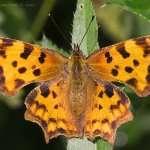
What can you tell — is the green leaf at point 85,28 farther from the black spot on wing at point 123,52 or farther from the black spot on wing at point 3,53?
the black spot on wing at point 3,53

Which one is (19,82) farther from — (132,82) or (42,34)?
(42,34)

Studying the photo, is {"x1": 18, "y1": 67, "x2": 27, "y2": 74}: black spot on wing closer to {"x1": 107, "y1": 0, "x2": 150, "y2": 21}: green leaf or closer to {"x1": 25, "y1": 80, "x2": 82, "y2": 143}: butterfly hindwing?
{"x1": 25, "y1": 80, "x2": 82, "y2": 143}: butterfly hindwing

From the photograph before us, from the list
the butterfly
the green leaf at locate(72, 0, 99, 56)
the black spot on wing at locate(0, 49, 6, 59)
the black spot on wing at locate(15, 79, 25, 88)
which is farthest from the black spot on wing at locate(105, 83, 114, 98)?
the black spot on wing at locate(0, 49, 6, 59)

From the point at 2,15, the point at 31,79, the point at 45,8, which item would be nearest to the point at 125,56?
the point at 31,79

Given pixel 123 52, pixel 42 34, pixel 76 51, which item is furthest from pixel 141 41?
pixel 42 34

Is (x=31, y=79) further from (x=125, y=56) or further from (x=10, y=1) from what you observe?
(x=10, y=1)

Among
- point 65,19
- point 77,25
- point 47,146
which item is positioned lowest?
point 47,146

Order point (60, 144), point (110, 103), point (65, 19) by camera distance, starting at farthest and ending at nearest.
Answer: point (65, 19) < point (60, 144) < point (110, 103)

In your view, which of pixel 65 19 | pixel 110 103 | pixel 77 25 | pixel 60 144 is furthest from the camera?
pixel 65 19
